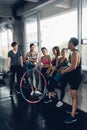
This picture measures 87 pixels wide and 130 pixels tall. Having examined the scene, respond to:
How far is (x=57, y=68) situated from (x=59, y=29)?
1.26 meters

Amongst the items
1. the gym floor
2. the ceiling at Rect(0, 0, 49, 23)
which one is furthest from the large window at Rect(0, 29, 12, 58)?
the gym floor

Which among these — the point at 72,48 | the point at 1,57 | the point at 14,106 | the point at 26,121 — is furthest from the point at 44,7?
the point at 1,57

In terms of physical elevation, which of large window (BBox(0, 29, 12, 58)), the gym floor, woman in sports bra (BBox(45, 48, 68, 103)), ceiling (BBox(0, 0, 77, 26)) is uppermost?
ceiling (BBox(0, 0, 77, 26))

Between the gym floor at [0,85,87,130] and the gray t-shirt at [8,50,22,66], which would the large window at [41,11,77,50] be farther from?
the gym floor at [0,85,87,130]

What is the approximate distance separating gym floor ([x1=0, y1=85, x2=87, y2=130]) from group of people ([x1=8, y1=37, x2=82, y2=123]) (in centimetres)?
16

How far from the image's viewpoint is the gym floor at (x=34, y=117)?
3035mm

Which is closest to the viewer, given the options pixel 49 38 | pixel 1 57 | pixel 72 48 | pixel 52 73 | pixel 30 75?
pixel 72 48

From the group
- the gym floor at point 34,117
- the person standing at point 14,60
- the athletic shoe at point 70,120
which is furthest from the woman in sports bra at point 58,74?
the person standing at point 14,60

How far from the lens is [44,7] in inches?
196

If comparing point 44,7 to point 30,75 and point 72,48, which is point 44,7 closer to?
point 30,75

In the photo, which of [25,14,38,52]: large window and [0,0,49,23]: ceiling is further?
[0,0,49,23]: ceiling

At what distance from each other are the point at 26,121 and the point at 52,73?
1.28 meters

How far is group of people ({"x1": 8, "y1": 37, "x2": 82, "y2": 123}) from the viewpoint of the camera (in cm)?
307

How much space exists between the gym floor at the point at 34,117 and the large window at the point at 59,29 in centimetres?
169
